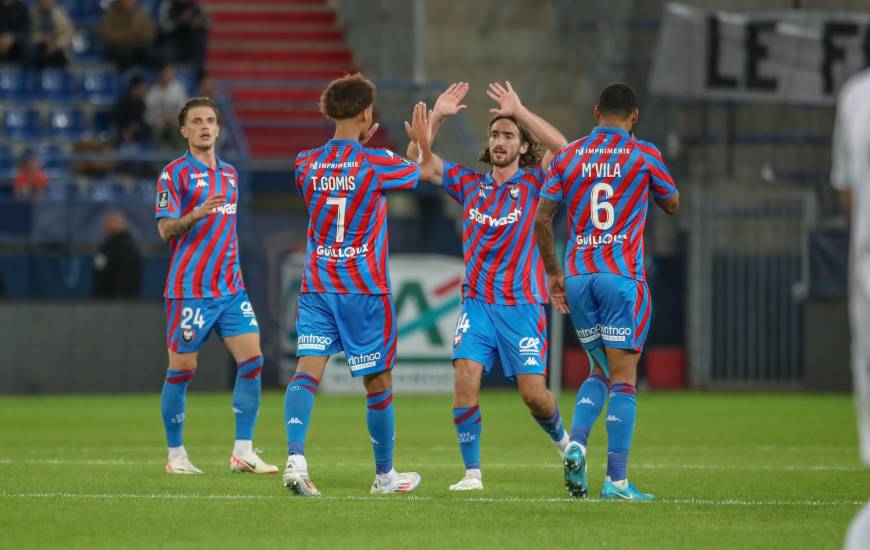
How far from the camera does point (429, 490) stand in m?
9.55

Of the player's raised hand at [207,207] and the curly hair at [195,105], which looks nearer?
the player's raised hand at [207,207]

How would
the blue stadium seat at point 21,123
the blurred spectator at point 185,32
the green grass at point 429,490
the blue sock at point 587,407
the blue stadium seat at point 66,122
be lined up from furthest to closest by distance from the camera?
1. the blurred spectator at point 185,32
2. the blue stadium seat at point 66,122
3. the blue stadium seat at point 21,123
4. the blue sock at point 587,407
5. the green grass at point 429,490

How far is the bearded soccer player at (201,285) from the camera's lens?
35.3ft

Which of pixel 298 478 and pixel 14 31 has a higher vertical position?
pixel 14 31

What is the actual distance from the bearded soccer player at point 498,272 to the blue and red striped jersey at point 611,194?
489 millimetres

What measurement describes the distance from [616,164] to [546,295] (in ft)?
3.27

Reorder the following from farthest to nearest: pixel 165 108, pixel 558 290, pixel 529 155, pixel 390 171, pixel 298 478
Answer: pixel 165 108, pixel 529 155, pixel 558 290, pixel 390 171, pixel 298 478

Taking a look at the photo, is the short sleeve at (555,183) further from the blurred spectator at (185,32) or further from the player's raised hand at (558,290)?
the blurred spectator at (185,32)

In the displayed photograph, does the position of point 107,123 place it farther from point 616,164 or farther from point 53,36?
point 616,164

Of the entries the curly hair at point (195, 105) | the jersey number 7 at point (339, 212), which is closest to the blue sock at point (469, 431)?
the jersey number 7 at point (339, 212)

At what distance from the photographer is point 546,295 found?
32.2ft

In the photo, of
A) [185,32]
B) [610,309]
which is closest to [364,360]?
[610,309]

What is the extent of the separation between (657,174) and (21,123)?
54.8ft

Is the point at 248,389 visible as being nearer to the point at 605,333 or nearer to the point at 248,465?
the point at 248,465
